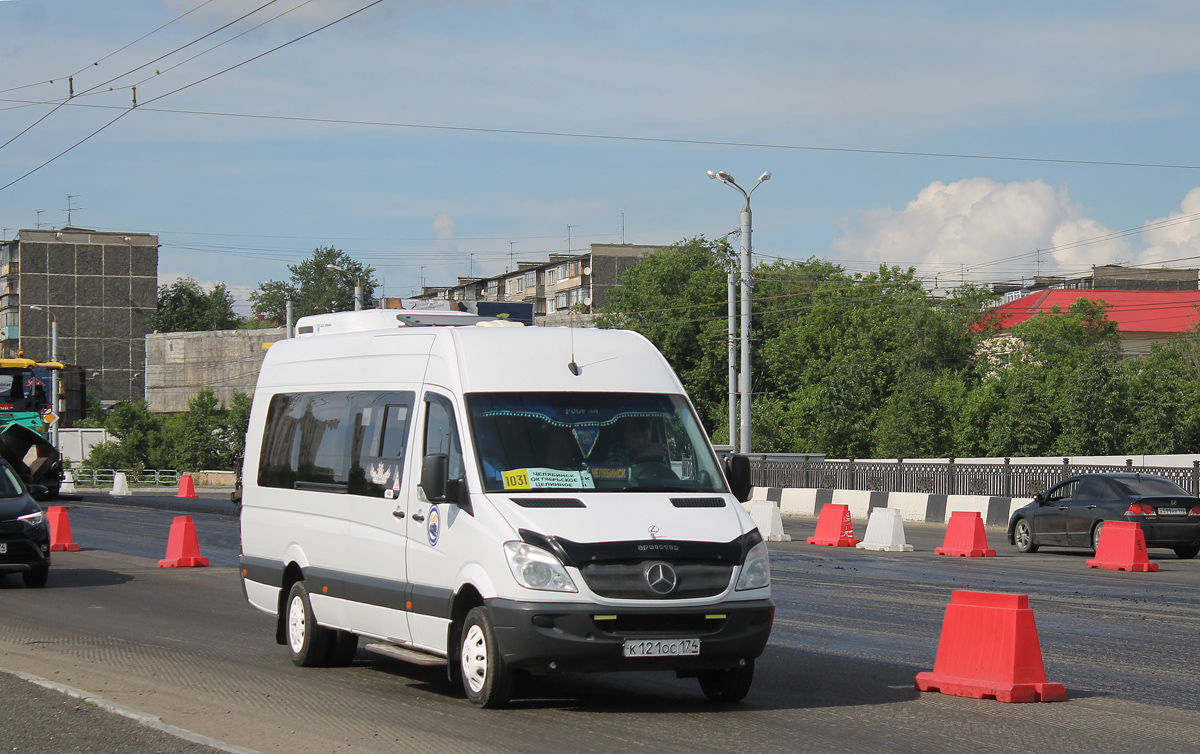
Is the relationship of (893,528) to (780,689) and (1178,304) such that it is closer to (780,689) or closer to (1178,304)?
(780,689)

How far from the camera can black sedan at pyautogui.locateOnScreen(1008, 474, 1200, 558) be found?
66.5 feet

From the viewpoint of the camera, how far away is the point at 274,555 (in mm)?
10195

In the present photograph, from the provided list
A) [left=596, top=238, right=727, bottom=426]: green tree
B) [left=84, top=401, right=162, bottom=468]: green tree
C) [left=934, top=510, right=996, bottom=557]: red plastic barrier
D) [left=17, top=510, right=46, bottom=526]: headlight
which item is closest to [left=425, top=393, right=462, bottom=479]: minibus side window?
[left=17, top=510, right=46, bottom=526]: headlight

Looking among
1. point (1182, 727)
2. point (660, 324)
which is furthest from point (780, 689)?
point (660, 324)

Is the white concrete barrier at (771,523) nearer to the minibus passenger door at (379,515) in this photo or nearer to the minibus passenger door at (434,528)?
the minibus passenger door at (379,515)

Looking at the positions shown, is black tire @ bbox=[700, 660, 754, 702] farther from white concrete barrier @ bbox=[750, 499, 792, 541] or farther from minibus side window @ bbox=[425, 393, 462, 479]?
white concrete barrier @ bbox=[750, 499, 792, 541]

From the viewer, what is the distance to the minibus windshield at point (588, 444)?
307 inches

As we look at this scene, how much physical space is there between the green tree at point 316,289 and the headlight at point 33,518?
110855 millimetres

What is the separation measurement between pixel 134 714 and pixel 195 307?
138568mm

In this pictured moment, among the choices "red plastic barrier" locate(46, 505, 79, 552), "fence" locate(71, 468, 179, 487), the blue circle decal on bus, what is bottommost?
"fence" locate(71, 468, 179, 487)

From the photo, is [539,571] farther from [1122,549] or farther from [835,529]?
[835,529]

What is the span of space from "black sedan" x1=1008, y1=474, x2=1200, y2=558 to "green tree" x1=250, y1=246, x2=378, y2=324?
10840 centimetres

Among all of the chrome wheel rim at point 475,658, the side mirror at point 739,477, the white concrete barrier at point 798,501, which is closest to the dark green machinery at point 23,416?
the white concrete barrier at point 798,501

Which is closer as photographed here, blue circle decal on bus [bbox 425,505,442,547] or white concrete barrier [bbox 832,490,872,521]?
blue circle decal on bus [bbox 425,505,442,547]
